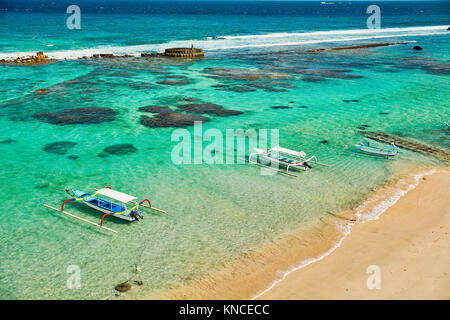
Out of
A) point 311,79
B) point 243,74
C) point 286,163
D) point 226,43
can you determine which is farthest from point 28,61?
point 286,163

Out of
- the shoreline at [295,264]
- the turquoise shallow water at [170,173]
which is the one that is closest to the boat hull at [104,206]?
the turquoise shallow water at [170,173]

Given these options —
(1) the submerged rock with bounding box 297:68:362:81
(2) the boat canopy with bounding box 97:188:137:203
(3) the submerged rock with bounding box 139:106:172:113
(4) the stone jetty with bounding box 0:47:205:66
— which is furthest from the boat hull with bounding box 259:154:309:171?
(4) the stone jetty with bounding box 0:47:205:66

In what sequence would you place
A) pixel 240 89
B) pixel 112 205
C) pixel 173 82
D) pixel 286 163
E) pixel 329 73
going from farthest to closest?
pixel 329 73 → pixel 173 82 → pixel 240 89 → pixel 286 163 → pixel 112 205

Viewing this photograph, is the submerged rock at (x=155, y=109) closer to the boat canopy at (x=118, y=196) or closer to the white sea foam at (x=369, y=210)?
the boat canopy at (x=118, y=196)

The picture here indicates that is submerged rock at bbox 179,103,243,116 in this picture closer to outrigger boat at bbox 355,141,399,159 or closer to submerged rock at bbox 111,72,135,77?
outrigger boat at bbox 355,141,399,159

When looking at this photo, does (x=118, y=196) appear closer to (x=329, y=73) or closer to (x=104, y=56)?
(x=329, y=73)
